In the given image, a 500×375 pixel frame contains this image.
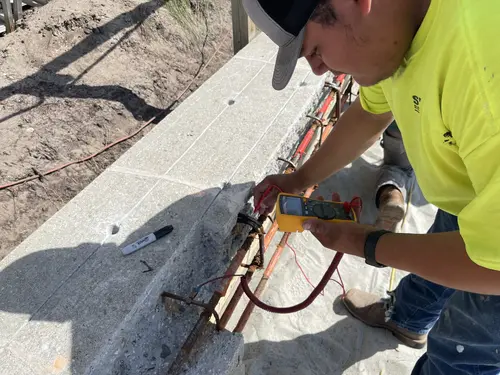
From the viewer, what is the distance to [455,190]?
54.7 inches

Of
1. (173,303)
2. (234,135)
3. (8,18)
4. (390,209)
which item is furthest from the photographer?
(8,18)

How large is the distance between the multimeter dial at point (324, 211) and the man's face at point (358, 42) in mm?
682

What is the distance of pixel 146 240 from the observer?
198 cm

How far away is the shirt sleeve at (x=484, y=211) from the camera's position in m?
1.04

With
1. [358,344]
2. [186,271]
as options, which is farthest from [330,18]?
[358,344]

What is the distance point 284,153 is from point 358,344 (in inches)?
46.0

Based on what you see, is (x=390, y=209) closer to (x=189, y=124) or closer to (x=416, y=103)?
(x=189, y=124)

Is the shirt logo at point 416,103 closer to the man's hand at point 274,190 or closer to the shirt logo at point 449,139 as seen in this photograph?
the shirt logo at point 449,139

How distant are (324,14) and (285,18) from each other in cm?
10

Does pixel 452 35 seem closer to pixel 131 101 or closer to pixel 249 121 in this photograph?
pixel 249 121

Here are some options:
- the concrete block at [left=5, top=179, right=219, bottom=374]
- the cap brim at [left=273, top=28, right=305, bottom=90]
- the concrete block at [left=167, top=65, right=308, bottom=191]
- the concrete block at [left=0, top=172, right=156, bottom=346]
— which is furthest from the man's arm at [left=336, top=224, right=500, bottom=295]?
the concrete block at [left=0, top=172, right=156, bottom=346]

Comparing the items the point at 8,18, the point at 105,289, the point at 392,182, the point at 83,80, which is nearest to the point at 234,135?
the point at 105,289

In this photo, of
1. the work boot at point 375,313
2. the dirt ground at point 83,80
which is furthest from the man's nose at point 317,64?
the dirt ground at point 83,80

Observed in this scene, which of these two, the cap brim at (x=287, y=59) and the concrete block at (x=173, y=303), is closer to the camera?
the cap brim at (x=287, y=59)
